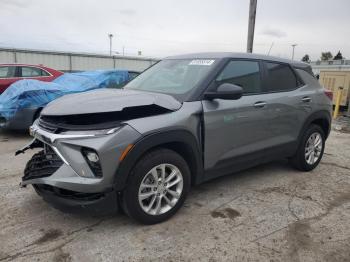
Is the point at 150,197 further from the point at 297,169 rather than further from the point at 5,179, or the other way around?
the point at 297,169

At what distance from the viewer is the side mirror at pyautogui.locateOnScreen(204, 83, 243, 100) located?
338 centimetres

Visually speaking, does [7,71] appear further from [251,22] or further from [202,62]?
[202,62]

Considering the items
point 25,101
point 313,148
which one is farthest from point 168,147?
point 25,101

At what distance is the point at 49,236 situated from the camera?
3035 mm

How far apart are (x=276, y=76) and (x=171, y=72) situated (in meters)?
1.45

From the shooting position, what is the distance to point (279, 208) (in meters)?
3.73

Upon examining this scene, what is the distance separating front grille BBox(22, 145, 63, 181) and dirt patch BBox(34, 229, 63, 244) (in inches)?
21.0

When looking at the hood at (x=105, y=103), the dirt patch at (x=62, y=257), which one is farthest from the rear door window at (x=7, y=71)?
the dirt patch at (x=62, y=257)

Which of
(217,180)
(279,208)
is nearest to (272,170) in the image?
(217,180)

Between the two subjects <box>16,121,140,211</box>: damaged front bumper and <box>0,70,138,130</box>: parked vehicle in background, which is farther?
<box>0,70,138,130</box>: parked vehicle in background

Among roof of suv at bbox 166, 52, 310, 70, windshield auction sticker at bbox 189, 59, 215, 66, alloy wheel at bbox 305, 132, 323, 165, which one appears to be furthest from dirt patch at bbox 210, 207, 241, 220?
alloy wheel at bbox 305, 132, 323, 165

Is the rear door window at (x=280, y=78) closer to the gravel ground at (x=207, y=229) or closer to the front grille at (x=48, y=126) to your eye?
the gravel ground at (x=207, y=229)

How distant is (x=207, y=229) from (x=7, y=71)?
875 cm

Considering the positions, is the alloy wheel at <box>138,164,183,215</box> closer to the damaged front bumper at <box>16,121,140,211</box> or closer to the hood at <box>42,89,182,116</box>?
the damaged front bumper at <box>16,121,140,211</box>
